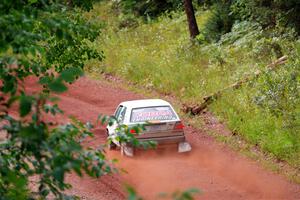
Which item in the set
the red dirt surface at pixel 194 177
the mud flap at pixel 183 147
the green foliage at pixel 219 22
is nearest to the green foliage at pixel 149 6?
the green foliage at pixel 219 22

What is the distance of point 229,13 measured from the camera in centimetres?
2580

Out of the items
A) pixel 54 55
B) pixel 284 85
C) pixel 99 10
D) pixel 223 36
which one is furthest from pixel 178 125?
pixel 99 10

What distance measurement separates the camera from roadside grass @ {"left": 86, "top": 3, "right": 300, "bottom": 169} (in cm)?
1619

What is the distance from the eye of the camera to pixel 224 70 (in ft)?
71.1

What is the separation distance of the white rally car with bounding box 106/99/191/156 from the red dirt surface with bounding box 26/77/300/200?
273 millimetres

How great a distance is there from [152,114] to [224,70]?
714 centimetres

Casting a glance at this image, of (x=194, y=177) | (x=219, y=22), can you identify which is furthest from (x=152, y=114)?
(x=219, y=22)

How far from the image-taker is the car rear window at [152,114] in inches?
594

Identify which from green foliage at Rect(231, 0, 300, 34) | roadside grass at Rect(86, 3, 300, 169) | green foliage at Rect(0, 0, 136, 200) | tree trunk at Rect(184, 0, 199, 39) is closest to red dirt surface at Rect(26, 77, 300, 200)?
roadside grass at Rect(86, 3, 300, 169)

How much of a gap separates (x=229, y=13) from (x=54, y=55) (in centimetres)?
1679

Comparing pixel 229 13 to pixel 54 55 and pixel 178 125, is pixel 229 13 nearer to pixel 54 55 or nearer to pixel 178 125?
pixel 178 125

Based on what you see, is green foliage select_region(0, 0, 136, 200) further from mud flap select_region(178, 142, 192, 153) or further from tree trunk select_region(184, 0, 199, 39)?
tree trunk select_region(184, 0, 199, 39)

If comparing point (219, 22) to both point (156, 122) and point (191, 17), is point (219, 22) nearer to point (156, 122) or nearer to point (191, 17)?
point (191, 17)

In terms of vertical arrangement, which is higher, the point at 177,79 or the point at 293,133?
the point at 177,79
